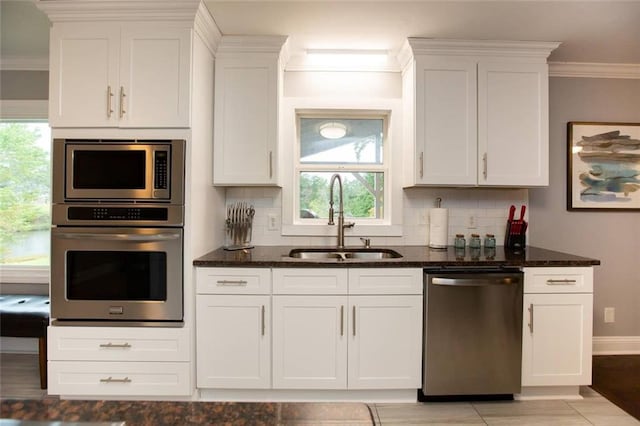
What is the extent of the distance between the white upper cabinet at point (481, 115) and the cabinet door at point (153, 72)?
4.96 ft

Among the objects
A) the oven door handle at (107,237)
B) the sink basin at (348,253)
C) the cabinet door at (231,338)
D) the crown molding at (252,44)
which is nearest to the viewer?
the oven door handle at (107,237)

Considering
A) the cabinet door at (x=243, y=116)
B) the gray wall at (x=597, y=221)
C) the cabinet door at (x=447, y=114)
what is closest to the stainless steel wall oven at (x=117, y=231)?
the cabinet door at (x=243, y=116)

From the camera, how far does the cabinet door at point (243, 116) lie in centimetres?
246

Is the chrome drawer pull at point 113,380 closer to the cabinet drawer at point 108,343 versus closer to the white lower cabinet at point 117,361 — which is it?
the white lower cabinet at point 117,361

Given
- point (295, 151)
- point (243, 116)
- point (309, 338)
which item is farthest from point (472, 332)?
point (243, 116)

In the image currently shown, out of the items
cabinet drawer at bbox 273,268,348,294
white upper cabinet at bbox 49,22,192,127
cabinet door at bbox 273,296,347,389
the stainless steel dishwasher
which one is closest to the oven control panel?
white upper cabinet at bbox 49,22,192,127

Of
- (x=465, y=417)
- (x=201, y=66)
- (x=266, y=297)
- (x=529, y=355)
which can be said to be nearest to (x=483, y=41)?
(x=201, y=66)

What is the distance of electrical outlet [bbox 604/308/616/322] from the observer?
292 centimetres

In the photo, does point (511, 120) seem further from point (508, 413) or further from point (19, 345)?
A: point (19, 345)

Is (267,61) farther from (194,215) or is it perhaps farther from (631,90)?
(631,90)

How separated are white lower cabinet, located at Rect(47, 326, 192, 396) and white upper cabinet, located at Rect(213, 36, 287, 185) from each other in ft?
3.53

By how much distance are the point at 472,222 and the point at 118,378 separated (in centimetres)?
266

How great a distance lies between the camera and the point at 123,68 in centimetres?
205

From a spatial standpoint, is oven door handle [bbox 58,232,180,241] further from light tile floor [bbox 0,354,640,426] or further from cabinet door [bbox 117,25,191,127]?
light tile floor [bbox 0,354,640,426]
